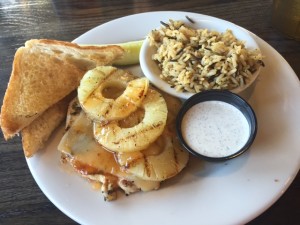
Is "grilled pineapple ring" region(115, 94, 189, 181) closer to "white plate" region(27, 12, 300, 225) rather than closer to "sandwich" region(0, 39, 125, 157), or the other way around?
"white plate" region(27, 12, 300, 225)

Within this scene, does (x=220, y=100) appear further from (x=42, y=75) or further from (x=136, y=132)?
(x=42, y=75)

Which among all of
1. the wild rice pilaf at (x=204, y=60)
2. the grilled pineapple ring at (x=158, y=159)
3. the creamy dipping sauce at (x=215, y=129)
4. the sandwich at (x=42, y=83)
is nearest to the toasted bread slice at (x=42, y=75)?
the sandwich at (x=42, y=83)

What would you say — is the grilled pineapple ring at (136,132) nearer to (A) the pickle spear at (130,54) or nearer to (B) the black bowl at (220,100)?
(B) the black bowl at (220,100)

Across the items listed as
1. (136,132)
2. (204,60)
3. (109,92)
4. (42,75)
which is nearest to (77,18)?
(42,75)

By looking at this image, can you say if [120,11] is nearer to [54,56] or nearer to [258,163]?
[54,56]

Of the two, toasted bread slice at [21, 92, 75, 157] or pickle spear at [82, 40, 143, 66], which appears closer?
toasted bread slice at [21, 92, 75, 157]

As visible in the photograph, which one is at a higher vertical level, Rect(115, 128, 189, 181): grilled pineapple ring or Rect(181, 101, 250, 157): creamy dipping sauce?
Rect(181, 101, 250, 157): creamy dipping sauce

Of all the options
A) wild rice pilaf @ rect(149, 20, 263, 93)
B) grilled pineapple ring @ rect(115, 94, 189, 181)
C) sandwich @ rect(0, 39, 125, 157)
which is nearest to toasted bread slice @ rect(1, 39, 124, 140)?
sandwich @ rect(0, 39, 125, 157)
